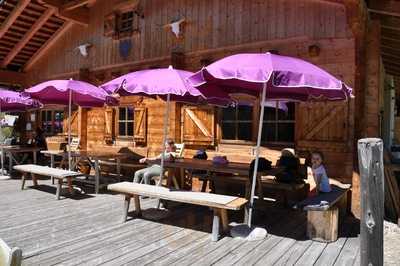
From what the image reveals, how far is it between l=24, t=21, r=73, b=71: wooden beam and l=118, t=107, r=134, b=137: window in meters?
3.66

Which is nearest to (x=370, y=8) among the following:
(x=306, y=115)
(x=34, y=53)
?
(x=306, y=115)

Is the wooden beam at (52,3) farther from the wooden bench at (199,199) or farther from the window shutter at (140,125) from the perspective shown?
the wooden bench at (199,199)

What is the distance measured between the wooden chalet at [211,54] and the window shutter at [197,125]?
0.07ft

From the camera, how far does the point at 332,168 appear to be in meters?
6.47

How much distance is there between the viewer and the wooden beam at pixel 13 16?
33.9 ft

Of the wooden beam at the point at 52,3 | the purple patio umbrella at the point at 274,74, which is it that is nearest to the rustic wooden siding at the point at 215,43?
the wooden beam at the point at 52,3

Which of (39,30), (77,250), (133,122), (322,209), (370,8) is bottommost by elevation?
(77,250)

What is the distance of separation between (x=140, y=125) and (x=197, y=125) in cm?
186

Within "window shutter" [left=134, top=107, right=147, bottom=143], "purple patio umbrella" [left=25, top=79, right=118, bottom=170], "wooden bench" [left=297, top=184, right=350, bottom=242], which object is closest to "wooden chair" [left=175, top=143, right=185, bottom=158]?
"window shutter" [left=134, top=107, right=147, bottom=143]

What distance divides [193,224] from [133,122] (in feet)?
16.7

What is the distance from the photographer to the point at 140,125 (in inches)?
371

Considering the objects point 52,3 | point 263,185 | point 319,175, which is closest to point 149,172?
point 263,185

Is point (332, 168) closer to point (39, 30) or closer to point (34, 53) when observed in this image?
point (39, 30)

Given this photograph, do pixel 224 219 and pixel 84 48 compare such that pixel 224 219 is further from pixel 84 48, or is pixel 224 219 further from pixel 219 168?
pixel 84 48
